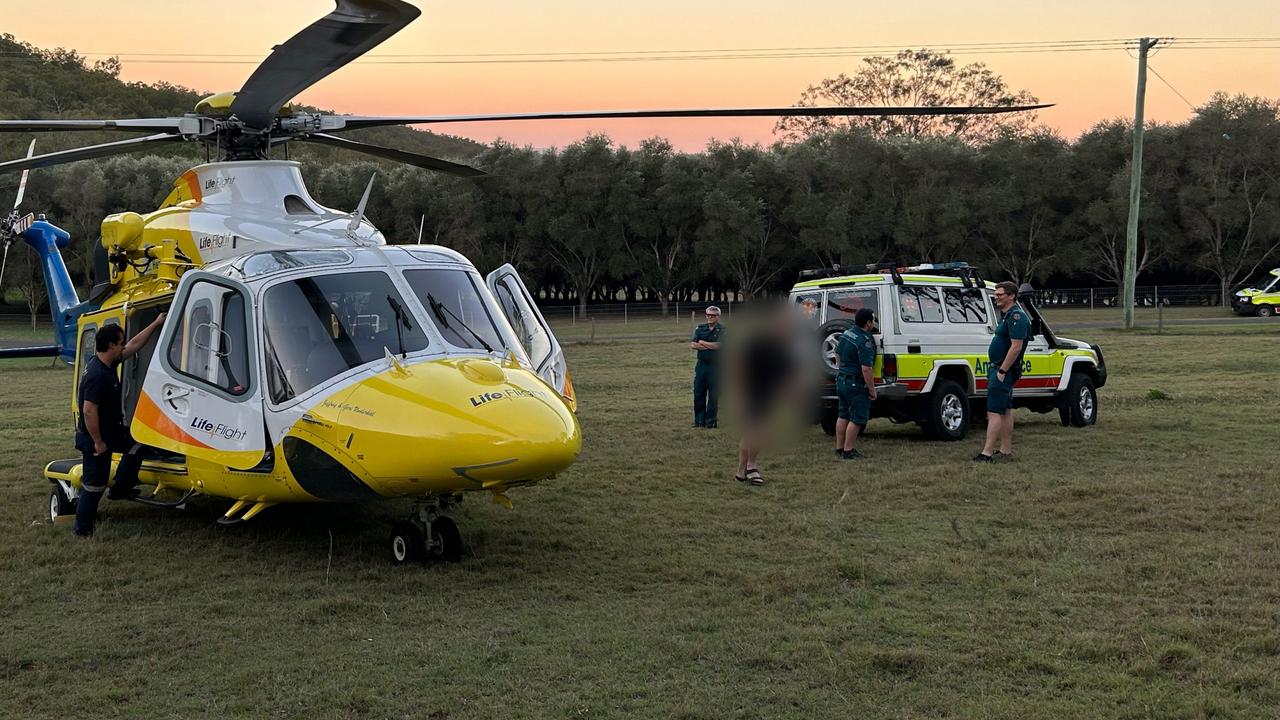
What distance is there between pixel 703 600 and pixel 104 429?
16.5ft

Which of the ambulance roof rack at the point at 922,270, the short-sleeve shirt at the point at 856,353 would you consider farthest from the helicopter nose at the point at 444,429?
the ambulance roof rack at the point at 922,270

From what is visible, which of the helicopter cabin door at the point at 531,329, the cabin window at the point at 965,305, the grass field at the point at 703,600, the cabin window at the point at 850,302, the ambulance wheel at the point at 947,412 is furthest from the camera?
the cabin window at the point at 965,305

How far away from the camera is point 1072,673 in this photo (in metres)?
5.40

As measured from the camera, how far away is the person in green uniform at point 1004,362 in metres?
11.6

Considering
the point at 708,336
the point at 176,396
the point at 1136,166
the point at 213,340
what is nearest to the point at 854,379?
the point at 708,336

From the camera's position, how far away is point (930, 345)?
530 inches

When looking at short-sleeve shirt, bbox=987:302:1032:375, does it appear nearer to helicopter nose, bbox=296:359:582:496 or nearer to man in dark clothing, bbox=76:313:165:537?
helicopter nose, bbox=296:359:582:496

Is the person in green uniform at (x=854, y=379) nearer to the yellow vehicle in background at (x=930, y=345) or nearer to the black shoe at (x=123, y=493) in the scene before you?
the yellow vehicle in background at (x=930, y=345)

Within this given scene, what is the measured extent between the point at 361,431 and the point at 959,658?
12.4ft

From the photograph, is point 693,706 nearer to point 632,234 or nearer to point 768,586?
point 768,586

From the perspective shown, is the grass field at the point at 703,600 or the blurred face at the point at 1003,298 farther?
the blurred face at the point at 1003,298

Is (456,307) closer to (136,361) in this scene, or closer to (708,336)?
(136,361)

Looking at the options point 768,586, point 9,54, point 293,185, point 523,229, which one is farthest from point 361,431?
point 9,54

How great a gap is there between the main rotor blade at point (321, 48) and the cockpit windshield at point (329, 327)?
4.73 feet
